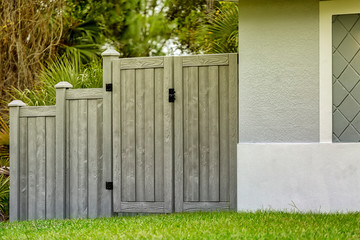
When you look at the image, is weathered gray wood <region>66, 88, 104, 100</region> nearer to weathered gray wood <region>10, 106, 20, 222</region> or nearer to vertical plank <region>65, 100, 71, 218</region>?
vertical plank <region>65, 100, 71, 218</region>

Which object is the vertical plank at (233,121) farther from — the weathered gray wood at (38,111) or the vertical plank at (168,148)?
the weathered gray wood at (38,111)

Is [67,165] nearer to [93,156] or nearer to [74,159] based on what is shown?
[74,159]

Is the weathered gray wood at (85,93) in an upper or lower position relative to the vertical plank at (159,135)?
upper

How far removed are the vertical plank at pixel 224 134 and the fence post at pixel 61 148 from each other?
2.50 m

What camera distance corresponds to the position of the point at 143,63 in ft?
32.8

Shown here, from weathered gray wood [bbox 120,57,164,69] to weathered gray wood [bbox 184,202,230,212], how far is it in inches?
80.3

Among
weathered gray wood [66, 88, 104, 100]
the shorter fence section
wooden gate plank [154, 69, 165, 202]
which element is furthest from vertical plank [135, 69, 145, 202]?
weathered gray wood [66, 88, 104, 100]

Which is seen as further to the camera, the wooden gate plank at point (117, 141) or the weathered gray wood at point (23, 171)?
the weathered gray wood at point (23, 171)

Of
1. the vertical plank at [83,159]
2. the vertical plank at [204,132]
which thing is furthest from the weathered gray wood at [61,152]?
the vertical plank at [204,132]

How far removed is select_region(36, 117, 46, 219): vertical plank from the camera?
10750mm

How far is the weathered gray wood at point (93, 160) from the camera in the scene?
33.8 ft

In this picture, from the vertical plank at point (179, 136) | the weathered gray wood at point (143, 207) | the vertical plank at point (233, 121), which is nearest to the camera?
the vertical plank at point (233, 121)

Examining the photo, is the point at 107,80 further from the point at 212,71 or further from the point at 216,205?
the point at 216,205

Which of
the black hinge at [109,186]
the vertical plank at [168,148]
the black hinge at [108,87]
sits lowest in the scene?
the black hinge at [109,186]
